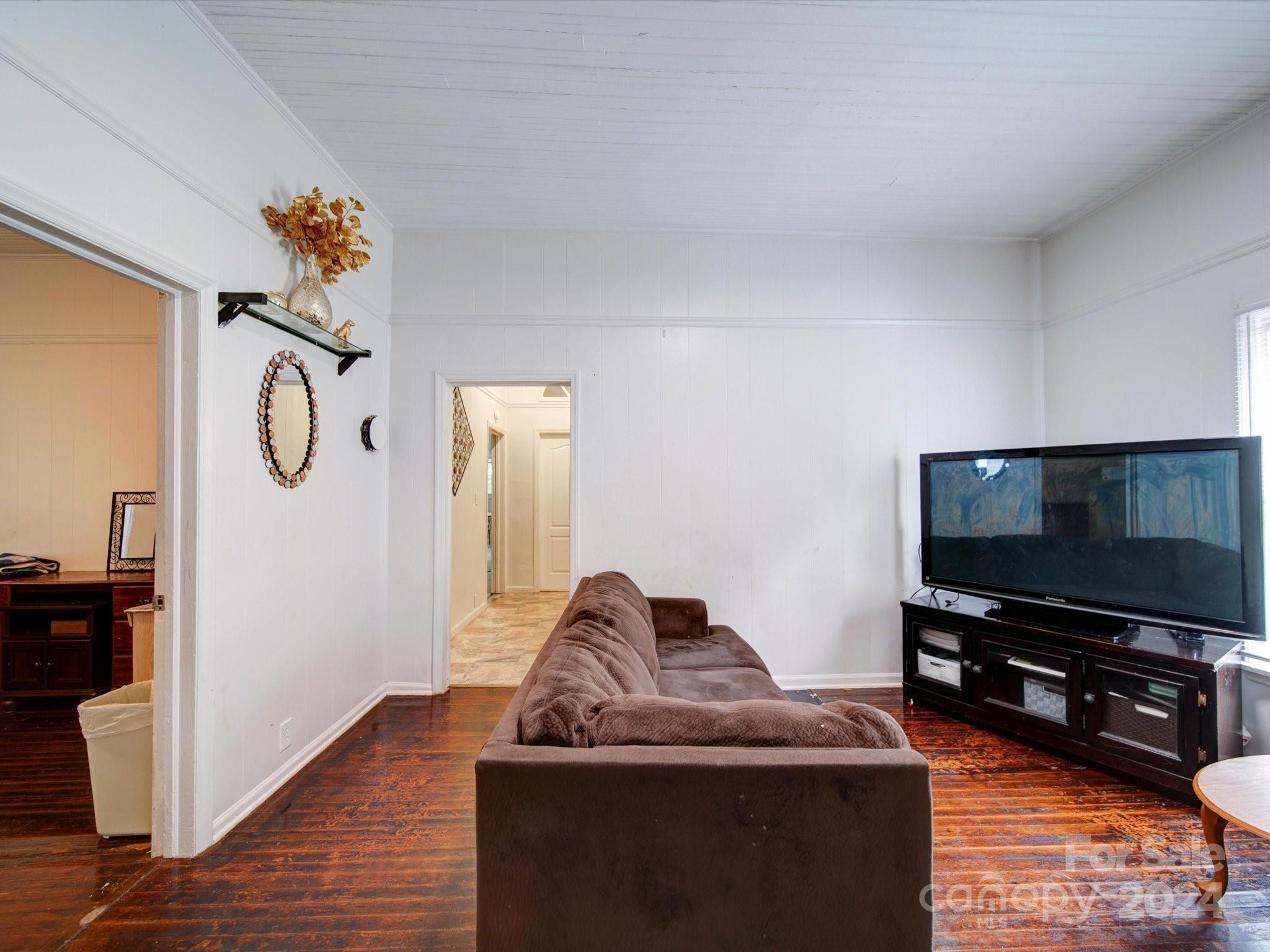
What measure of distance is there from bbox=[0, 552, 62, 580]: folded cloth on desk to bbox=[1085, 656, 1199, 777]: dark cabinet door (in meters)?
5.55

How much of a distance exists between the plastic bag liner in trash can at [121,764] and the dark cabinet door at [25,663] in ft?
5.65

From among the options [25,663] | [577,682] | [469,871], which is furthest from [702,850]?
[25,663]

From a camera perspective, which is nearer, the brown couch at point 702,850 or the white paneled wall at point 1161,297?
the brown couch at point 702,850

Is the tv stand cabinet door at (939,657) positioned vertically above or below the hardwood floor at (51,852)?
above

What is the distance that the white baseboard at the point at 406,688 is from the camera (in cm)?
342

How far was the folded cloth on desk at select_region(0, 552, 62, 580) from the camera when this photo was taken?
3188 millimetres

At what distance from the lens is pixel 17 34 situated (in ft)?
4.42

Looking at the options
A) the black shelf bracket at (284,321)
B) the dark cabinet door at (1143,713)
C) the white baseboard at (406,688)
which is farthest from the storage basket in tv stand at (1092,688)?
the black shelf bracket at (284,321)

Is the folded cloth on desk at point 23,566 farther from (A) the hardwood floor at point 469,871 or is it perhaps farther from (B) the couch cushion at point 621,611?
(B) the couch cushion at point 621,611

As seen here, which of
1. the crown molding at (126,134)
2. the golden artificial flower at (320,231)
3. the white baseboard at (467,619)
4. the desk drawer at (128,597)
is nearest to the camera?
the crown molding at (126,134)

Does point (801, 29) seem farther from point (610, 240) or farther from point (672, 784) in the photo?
point (672, 784)

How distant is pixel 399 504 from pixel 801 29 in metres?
3.07

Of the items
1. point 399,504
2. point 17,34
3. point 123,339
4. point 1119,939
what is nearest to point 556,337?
point 399,504

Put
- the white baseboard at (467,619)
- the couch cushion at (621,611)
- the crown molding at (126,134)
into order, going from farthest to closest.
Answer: the white baseboard at (467,619), the couch cushion at (621,611), the crown molding at (126,134)
